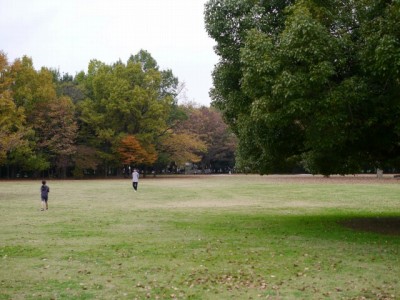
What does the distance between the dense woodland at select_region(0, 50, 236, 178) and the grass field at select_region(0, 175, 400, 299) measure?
44352mm

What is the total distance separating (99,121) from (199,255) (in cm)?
5767

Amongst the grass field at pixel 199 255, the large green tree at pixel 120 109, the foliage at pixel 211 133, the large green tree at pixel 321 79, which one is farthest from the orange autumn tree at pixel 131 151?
the large green tree at pixel 321 79

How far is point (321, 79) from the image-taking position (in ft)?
37.9

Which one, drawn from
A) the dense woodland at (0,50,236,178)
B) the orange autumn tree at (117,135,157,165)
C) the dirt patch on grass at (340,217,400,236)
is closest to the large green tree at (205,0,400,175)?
the dirt patch on grass at (340,217,400,236)

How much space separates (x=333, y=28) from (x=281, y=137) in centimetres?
357

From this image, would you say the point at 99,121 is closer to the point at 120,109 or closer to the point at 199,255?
the point at 120,109

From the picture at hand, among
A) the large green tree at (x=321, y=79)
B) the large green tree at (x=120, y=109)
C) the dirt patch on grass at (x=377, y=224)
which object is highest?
the large green tree at (x=120, y=109)

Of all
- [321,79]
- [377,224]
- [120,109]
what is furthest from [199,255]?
[120,109]

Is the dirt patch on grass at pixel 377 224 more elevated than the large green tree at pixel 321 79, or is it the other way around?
the large green tree at pixel 321 79

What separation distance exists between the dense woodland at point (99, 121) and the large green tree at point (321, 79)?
159ft

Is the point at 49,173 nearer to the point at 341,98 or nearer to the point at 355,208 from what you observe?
the point at 355,208

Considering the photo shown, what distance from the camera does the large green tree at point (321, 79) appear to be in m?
11.7

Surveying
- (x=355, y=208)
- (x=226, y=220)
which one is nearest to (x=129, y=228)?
(x=226, y=220)

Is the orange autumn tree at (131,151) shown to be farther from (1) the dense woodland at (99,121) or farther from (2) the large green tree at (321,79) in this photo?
(2) the large green tree at (321,79)
